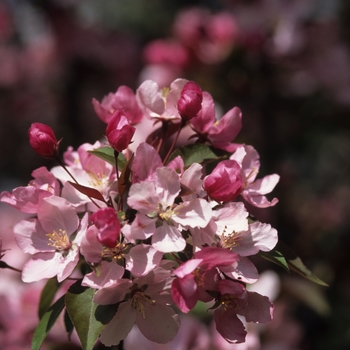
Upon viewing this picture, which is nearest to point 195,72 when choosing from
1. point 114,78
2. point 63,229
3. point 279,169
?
point 279,169

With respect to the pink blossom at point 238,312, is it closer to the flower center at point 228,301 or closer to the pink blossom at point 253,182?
the flower center at point 228,301

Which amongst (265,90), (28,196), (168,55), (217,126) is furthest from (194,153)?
(168,55)

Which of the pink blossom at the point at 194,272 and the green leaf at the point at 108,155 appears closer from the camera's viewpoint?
the pink blossom at the point at 194,272

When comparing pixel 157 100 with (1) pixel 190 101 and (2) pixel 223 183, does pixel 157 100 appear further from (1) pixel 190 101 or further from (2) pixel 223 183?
(2) pixel 223 183

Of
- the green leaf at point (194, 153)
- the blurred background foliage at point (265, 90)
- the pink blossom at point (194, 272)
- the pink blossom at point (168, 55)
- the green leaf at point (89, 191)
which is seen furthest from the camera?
the pink blossom at point (168, 55)

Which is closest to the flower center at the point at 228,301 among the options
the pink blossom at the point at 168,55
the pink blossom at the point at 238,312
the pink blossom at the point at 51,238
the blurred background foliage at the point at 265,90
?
the pink blossom at the point at 238,312

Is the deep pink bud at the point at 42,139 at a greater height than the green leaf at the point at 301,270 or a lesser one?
greater

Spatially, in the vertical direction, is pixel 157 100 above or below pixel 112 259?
above
